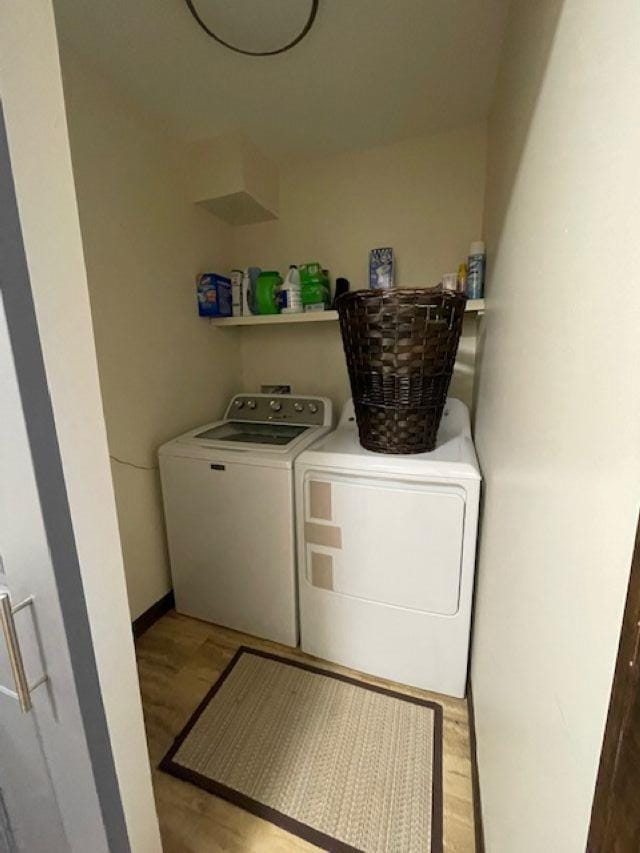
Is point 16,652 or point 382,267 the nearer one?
point 16,652

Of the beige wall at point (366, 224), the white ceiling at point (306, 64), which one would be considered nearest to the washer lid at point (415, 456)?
the beige wall at point (366, 224)

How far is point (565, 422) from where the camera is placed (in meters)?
0.47

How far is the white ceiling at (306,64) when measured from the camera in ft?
3.74

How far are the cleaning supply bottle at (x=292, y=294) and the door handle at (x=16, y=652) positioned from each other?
161cm

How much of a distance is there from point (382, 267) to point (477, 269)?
0.48 metres

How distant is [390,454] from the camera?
4.33ft

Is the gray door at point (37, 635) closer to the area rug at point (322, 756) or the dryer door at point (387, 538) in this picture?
the area rug at point (322, 756)

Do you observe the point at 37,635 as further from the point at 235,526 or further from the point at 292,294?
the point at 292,294

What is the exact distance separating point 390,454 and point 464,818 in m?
1.06

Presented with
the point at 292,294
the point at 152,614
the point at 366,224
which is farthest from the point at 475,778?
the point at 366,224

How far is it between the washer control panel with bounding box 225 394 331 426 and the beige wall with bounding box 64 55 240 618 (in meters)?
0.22

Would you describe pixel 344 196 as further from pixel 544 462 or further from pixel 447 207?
pixel 544 462

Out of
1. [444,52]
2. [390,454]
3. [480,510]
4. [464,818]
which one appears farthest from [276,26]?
[464,818]

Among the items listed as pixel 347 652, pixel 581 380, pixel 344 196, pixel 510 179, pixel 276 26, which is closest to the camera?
pixel 581 380
